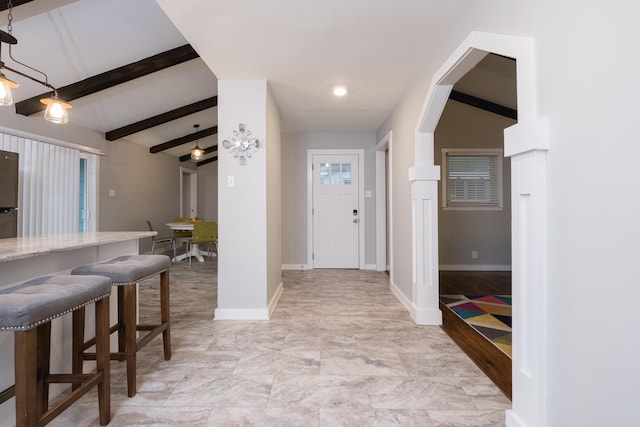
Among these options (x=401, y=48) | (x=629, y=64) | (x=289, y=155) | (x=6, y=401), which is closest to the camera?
(x=629, y=64)

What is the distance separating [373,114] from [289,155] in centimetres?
169

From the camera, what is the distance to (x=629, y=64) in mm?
898

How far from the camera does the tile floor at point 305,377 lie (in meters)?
1.56

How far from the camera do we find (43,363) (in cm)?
145

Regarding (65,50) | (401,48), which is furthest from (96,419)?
(65,50)

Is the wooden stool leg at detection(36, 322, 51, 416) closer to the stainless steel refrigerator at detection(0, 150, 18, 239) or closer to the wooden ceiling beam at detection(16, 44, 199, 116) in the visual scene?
the stainless steel refrigerator at detection(0, 150, 18, 239)

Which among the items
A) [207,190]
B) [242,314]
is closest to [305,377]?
[242,314]

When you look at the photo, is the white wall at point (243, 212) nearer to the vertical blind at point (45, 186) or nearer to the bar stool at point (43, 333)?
the bar stool at point (43, 333)

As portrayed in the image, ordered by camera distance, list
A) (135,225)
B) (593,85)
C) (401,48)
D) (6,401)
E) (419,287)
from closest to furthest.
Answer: (593,85), (6,401), (401,48), (419,287), (135,225)

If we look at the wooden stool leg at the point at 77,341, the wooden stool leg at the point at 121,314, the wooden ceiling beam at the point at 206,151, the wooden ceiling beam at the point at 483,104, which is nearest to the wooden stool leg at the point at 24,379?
the wooden stool leg at the point at 77,341

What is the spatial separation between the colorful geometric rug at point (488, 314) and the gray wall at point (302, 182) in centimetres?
187

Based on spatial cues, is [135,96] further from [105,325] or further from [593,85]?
[593,85]

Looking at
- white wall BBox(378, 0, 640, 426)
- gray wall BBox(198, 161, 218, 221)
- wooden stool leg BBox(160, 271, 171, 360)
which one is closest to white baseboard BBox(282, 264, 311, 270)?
wooden stool leg BBox(160, 271, 171, 360)

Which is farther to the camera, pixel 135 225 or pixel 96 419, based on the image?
pixel 135 225
